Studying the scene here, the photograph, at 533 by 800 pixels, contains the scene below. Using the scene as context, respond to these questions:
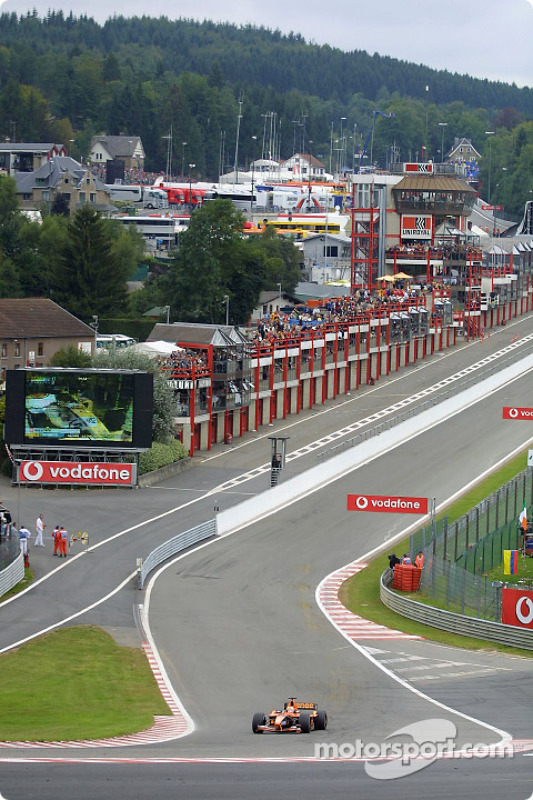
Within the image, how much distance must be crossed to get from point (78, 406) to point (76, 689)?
30.5 m

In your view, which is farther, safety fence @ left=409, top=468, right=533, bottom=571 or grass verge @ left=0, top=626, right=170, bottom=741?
safety fence @ left=409, top=468, right=533, bottom=571

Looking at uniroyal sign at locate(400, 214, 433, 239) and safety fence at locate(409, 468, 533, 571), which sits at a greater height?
uniroyal sign at locate(400, 214, 433, 239)

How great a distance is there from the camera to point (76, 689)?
38844 mm

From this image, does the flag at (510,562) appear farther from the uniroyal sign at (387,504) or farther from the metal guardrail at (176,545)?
the metal guardrail at (176,545)

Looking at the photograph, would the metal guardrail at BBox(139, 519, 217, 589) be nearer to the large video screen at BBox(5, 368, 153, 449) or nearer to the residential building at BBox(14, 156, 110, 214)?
the large video screen at BBox(5, 368, 153, 449)

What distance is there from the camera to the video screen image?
67938 millimetres

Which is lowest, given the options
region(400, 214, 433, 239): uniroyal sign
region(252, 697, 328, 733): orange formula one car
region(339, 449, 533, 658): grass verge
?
region(339, 449, 533, 658): grass verge

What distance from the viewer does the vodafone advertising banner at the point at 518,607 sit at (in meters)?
45.1

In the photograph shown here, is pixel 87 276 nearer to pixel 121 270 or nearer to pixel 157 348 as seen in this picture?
pixel 121 270

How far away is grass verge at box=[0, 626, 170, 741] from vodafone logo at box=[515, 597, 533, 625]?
10.7 metres

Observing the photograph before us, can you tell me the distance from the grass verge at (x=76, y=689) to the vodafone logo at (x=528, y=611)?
35.1ft

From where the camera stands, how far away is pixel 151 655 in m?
43.2

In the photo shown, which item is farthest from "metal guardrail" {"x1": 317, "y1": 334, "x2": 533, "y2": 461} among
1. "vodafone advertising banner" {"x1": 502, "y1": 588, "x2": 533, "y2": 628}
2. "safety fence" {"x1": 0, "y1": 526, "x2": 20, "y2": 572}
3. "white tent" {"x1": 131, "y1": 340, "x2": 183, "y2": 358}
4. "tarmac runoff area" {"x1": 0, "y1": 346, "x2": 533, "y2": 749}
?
"vodafone advertising banner" {"x1": 502, "y1": 588, "x2": 533, "y2": 628}
